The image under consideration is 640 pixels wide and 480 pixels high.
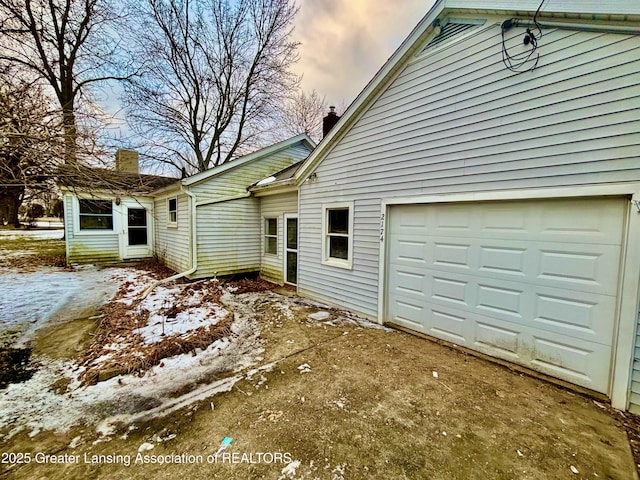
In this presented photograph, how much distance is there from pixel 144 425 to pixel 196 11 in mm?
17694

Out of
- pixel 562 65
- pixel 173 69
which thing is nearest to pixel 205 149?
pixel 173 69

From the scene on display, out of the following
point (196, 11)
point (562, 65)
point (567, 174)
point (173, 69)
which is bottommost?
point (567, 174)

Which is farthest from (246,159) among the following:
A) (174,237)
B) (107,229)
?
(107,229)

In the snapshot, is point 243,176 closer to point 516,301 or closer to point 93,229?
point 93,229

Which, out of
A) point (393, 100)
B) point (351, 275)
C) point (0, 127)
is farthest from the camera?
point (351, 275)

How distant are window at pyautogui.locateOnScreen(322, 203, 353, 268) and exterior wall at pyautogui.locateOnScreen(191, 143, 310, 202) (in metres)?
3.76

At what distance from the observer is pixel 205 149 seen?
52.6ft

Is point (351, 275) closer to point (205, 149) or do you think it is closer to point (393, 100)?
point (393, 100)

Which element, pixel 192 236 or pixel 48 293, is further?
pixel 192 236

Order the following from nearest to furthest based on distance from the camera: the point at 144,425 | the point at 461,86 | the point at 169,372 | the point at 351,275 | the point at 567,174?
the point at 144,425 → the point at 567,174 → the point at 169,372 → the point at 461,86 → the point at 351,275

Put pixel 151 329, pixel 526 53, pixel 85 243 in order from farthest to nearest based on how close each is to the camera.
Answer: pixel 85 243
pixel 151 329
pixel 526 53

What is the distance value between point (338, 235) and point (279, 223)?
2.71 meters

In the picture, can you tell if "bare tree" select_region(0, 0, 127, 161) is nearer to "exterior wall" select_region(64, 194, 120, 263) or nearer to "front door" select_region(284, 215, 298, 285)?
"exterior wall" select_region(64, 194, 120, 263)

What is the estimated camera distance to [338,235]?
5.90 metres
